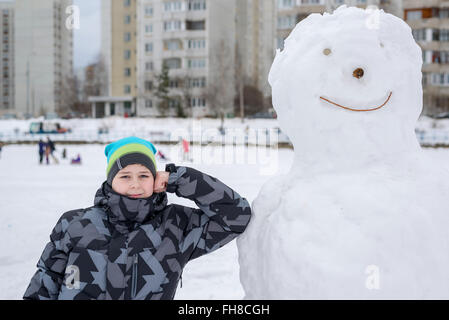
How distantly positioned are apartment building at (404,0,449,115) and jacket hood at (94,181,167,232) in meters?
40.6

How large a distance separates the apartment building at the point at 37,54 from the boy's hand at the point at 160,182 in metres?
72.1

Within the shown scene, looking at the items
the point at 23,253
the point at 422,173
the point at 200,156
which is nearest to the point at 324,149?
the point at 422,173

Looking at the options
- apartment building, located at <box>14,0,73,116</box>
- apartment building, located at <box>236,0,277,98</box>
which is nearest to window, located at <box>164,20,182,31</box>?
apartment building, located at <box>236,0,277,98</box>

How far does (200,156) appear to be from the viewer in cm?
2245

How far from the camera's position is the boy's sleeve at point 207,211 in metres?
2.50

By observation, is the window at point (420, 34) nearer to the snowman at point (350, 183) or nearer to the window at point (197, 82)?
the window at point (197, 82)

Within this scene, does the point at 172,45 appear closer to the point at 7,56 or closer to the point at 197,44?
the point at 197,44

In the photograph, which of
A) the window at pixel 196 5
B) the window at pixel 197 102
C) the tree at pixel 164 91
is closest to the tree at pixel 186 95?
the window at pixel 197 102

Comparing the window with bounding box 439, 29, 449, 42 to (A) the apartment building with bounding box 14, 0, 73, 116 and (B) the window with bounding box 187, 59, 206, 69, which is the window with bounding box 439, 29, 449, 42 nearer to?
(B) the window with bounding box 187, 59, 206, 69

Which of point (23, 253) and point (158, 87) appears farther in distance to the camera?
point (158, 87)

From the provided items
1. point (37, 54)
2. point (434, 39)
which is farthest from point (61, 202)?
point (37, 54)

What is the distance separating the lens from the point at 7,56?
78312 mm
